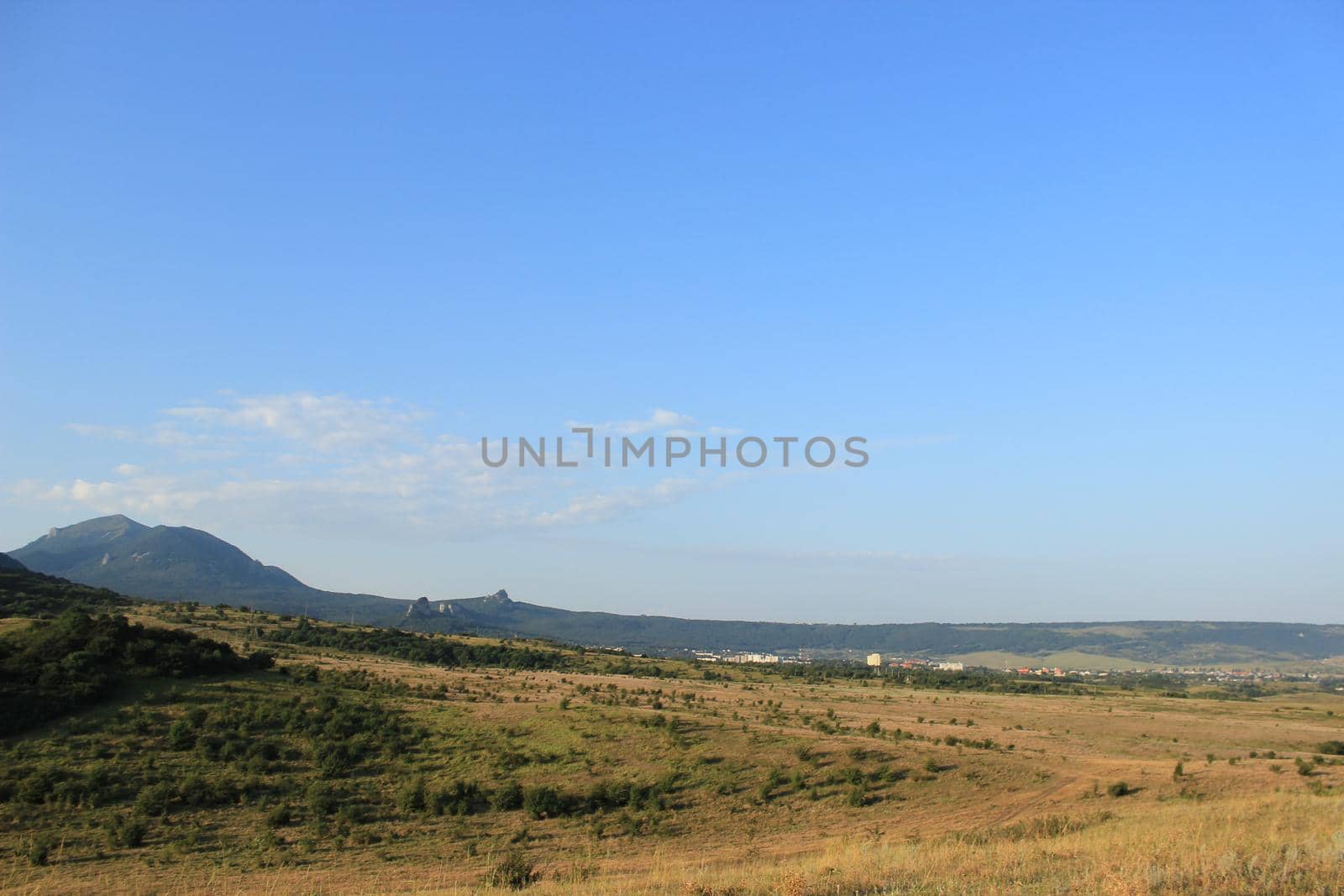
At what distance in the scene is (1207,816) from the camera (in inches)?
805

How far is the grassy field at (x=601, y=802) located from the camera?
13.6 m

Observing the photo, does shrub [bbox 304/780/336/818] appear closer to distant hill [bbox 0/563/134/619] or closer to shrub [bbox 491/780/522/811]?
shrub [bbox 491/780/522/811]

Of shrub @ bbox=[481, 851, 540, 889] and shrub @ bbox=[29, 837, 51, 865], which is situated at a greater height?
shrub @ bbox=[481, 851, 540, 889]

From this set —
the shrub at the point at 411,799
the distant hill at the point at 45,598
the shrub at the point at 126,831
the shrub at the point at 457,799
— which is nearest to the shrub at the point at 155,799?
the shrub at the point at 126,831

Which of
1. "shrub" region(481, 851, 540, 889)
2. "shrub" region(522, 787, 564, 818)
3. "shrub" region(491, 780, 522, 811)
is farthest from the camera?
"shrub" region(491, 780, 522, 811)

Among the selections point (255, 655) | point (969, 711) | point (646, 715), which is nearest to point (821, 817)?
point (646, 715)

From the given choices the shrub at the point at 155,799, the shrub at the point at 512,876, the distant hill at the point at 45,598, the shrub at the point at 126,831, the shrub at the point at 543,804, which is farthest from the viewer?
the distant hill at the point at 45,598

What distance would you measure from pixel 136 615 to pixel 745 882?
81544 mm

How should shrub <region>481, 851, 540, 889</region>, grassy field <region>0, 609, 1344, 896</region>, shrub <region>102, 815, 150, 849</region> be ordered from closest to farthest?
1. grassy field <region>0, 609, 1344, 896</region>
2. shrub <region>481, 851, 540, 889</region>
3. shrub <region>102, 815, 150, 849</region>

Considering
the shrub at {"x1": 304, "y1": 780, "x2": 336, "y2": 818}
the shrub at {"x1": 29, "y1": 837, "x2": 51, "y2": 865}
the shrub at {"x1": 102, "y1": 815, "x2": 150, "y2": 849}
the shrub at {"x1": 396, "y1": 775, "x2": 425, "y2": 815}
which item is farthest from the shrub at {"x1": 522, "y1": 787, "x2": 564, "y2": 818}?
the shrub at {"x1": 29, "y1": 837, "x2": 51, "y2": 865}

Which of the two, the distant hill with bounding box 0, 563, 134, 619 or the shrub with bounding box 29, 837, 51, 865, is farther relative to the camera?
the distant hill with bounding box 0, 563, 134, 619

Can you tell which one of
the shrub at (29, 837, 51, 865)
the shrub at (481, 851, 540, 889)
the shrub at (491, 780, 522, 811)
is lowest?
the shrub at (491, 780, 522, 811)

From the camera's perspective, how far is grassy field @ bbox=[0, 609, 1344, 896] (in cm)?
1360

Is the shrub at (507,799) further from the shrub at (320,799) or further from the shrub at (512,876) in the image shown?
the shrub at (512,876)
